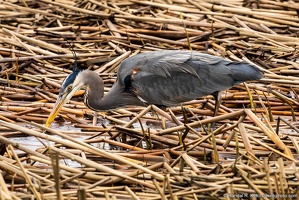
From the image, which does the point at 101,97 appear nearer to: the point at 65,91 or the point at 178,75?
the point at 65,91

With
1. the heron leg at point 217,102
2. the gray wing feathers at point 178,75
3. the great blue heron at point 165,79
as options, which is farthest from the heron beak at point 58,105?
the heron leg at point 217,102

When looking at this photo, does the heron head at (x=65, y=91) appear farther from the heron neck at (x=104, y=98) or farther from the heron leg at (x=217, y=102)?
the heron leg at (x=217, y=102)

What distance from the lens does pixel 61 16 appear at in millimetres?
11273

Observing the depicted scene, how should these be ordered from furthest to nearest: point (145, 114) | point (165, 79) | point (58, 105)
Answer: point (165, 79)
point (145, 114)
point (58, 105)

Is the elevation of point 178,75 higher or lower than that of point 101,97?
higher

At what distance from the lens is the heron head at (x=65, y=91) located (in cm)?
764

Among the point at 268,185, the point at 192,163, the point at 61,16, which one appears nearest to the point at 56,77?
the point at 61,16

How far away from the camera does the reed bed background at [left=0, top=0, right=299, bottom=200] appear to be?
534cm

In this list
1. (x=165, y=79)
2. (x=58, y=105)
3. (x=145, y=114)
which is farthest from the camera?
(x=165, y=79)

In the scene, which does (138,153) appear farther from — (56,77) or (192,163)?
(56,77)

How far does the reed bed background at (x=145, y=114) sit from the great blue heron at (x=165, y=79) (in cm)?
18

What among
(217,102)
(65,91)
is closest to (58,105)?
(65,91)

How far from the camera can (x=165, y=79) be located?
27.7 ft

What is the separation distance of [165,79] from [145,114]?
1.67 feet
